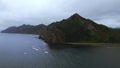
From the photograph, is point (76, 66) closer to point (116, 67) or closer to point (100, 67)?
point (100, 67)

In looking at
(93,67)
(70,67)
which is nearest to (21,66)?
(70,67)

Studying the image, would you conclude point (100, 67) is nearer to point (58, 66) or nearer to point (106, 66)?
point (106, 66)

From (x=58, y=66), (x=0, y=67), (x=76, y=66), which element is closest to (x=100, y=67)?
(x=76, y=66)

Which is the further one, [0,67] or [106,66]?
[106,66]

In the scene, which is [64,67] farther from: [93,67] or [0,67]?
[0,67]

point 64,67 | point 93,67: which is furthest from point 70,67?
point 93,67

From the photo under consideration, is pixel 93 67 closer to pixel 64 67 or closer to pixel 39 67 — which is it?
pixel 64 67
